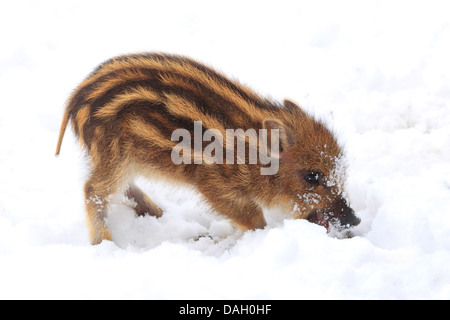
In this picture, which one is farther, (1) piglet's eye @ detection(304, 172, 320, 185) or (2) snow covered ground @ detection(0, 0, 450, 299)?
(1) piglet's eye @ detection(304, 172, 320, 185)

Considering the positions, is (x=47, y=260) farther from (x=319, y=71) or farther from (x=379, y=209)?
(x=319, y=71)

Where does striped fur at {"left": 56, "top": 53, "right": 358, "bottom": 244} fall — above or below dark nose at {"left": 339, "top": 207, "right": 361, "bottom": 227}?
above

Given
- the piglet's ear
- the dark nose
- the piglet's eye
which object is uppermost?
the piglet's ear

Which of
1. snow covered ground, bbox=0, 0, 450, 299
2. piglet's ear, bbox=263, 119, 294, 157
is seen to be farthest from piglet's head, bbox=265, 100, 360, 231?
snow covered ground, bbox=0, 0, 450, 299

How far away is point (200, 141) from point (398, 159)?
2.03 m

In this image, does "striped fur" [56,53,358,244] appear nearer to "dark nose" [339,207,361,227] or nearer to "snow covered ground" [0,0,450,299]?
"dark nose" [339,207,361,227]

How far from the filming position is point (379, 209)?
3754 millimetres

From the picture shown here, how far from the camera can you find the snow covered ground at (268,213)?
2951 mm

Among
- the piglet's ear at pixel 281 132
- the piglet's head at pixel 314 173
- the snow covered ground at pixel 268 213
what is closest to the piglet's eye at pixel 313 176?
the piglet's head at pixel 314 173

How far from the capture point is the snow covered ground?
295 centimetres

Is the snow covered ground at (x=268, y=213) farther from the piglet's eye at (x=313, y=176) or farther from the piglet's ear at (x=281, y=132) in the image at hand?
the piglet's ear at (x=281, y=132)

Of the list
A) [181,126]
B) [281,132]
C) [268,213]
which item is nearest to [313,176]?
[281,132]

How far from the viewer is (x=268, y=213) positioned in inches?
174

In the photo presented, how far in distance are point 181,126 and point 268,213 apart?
1245mm
